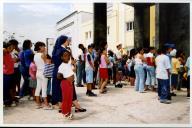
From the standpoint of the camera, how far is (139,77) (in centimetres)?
976

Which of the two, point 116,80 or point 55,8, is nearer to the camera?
point 55,8

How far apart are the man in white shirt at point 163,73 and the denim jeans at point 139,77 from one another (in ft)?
3.79

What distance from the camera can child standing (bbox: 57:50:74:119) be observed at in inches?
274

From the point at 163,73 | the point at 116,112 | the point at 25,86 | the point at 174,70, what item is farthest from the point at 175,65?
the point at 25,86

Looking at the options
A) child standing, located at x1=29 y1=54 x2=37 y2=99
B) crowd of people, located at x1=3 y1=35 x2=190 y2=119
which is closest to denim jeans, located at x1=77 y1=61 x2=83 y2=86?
→ crowd of people, located at x1=3 y1=35 x2=190 y2=119

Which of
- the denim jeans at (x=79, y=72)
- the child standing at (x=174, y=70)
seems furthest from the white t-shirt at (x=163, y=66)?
the denim jeans at (x=79, y=72)

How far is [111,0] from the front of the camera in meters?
7.84

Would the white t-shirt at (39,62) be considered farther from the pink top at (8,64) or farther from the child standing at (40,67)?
the pink top at (8,64)

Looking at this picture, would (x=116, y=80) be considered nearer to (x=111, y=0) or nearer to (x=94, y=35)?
(x=94, y=35)


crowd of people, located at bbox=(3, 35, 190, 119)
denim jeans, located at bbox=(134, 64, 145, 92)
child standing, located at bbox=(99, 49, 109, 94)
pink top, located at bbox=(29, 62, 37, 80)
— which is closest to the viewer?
crowd of people, located at bbox=(3, 35, 190, 119)

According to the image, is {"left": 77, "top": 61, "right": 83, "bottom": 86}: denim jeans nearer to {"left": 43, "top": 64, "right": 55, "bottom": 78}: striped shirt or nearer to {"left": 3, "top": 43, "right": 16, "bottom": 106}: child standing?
{"left": 3, "top": 43, "right": 16, "bottom": 106}: child standing

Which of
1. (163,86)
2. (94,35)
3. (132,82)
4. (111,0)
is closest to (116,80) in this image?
(132,82)

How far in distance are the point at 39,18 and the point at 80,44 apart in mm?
1804

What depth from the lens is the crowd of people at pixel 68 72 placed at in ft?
23.6
